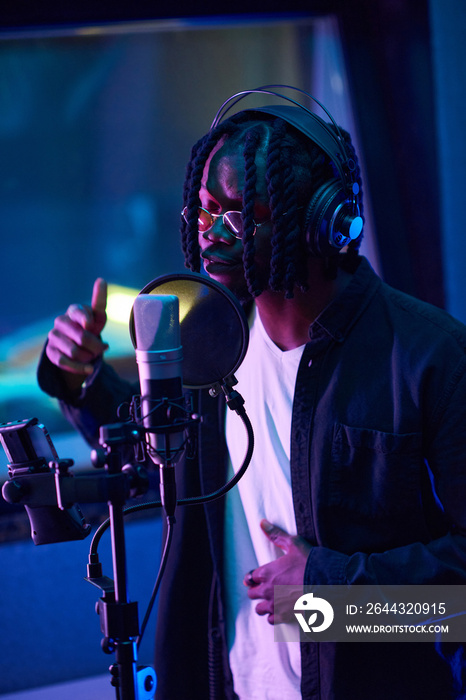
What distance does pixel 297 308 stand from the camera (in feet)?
4.33

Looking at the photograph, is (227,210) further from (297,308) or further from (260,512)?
(260,512)

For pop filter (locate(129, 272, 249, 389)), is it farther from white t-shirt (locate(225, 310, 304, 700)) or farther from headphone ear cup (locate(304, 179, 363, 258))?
white t-shirt (locate(225, 310, 304, 700))

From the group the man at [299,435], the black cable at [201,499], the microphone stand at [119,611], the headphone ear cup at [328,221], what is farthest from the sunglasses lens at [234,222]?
the microphone stand at [119,611]

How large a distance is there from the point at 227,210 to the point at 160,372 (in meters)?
0.48

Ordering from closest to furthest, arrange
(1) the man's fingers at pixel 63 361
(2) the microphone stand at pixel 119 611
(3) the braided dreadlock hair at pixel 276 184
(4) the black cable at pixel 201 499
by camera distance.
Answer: (2) the microphone stand at pixel 119 611, (4) the black cable at pixel 201 499, (3) the braided dreadlock hair at pixel 276 184, (1) the man's fingers at pixel 63 361

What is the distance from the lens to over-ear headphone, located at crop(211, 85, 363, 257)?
3.74 ft

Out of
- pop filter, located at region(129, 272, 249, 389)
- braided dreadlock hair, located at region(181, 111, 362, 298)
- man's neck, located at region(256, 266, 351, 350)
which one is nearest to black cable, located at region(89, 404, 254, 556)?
pop filter, located at region(129, 272, 249, 389)

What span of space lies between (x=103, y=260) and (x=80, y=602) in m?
1.37

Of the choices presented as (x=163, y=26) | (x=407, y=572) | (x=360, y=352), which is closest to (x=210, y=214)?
(x=360, y=352)

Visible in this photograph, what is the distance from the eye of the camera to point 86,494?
764mm

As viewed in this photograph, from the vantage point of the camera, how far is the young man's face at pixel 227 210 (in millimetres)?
1134

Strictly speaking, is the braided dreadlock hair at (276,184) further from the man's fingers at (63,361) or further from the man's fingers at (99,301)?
the man's fingers at (63,361)

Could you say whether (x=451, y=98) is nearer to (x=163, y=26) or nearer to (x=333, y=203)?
(x=163, y=26)

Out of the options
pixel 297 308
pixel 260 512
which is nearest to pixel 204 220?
pixel 297 308
